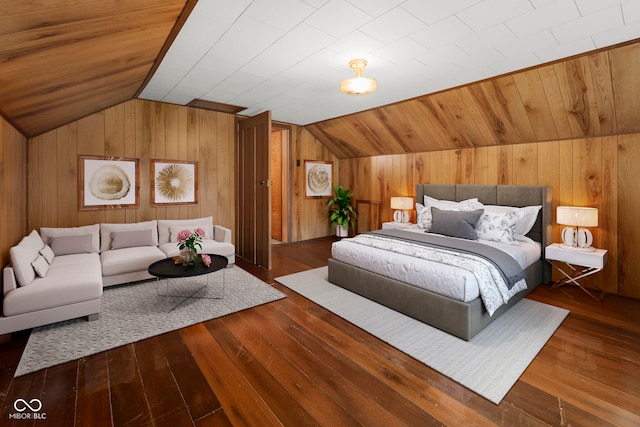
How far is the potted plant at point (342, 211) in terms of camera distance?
6805 mm

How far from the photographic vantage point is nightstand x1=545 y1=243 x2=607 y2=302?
325 cm

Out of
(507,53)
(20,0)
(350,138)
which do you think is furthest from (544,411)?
(350,138)

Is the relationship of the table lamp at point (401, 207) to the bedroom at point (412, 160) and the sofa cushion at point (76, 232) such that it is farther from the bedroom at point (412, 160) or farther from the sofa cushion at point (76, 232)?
the sofa cushion at point (76, 232)

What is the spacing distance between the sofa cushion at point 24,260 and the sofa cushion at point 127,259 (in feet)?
2.11

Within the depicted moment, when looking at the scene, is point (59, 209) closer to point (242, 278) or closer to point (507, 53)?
point (242, 278)

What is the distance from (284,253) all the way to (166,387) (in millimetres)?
3669

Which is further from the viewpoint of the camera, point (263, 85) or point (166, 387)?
point (263, 85)

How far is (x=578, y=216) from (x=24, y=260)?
567 cm

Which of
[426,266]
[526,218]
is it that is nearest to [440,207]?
[526,218]

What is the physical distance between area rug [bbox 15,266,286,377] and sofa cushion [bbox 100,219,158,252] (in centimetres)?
69

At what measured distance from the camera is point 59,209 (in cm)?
399

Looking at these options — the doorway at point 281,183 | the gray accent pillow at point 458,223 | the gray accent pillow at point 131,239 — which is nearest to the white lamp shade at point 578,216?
the gray accent pillow at point 458,223

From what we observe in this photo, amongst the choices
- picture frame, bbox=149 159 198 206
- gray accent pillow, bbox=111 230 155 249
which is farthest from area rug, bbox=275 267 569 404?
picture frame, bbox=149 159 198 206

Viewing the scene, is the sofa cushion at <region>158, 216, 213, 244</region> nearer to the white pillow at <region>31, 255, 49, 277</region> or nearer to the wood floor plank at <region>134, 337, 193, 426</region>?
the white pillow at <region>31, 255, 49, 277</region>
